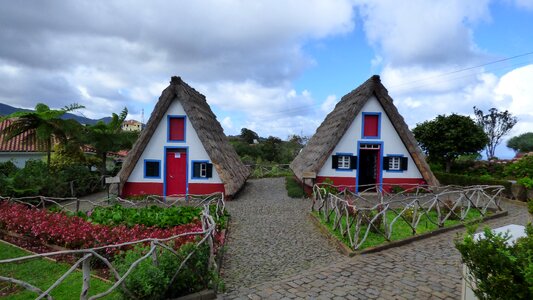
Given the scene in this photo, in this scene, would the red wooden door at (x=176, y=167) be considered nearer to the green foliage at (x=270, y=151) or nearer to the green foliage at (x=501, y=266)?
the green foliage at (x=501, y=266)

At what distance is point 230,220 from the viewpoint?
1095 cm

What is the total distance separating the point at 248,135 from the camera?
45.3m

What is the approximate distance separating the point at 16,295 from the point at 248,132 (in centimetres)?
4092

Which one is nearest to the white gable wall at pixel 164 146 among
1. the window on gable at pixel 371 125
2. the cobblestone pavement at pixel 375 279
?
the window on gable at pixel 371 125

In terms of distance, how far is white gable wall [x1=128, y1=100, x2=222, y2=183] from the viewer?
51.4ft

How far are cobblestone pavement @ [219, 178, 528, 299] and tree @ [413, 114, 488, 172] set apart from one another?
15238mm

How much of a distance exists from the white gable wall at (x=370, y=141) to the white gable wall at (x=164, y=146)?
5916 mm

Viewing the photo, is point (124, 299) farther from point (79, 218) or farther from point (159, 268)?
point (79, 218)

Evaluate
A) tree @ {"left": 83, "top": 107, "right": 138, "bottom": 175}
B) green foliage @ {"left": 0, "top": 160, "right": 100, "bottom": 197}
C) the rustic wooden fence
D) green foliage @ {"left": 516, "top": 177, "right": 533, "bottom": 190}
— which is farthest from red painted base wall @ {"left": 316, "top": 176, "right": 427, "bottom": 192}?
green foliage @ {"left": 0, "top": 160, "right": 100, "bottom": 197}

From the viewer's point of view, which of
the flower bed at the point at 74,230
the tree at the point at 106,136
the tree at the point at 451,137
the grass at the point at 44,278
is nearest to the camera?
the grass at the point at 44,278

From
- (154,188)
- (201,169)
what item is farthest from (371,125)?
(154,188)

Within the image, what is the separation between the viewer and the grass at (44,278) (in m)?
5.17

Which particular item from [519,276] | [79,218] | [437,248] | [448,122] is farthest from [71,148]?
[448,122]

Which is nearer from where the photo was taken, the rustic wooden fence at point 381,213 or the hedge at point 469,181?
the rustic wooden fence at point 381,213
